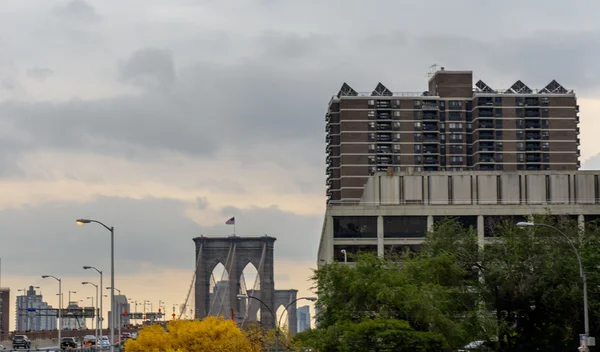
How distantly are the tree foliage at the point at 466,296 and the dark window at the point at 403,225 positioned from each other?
45.0 metres

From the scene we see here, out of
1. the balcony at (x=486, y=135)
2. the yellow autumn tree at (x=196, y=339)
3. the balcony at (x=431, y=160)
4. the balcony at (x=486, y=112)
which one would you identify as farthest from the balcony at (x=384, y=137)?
the yellow autumn tree at (x=196, y=339)

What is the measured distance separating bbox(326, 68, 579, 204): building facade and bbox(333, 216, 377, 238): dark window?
67.6 meters

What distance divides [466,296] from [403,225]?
50.8 m

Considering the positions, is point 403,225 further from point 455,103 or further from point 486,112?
point 455,103

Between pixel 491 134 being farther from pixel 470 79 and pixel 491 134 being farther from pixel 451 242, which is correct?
pixel 451 242

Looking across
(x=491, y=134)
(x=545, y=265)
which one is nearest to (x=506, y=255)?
(x=545, y=265)

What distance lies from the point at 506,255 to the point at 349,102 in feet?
395

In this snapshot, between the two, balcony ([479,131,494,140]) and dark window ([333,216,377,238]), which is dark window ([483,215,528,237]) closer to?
dark window ([333,216,377,238])

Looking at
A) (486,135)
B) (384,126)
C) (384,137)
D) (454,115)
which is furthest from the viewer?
(454,115)

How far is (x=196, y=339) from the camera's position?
239ft

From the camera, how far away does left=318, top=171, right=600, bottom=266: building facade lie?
11212 centimetres

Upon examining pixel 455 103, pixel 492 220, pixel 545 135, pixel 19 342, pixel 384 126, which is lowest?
pixel 19 342

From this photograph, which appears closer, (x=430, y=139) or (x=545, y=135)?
(x=430, y=139)

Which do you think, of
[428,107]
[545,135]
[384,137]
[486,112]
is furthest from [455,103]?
[545,135]
